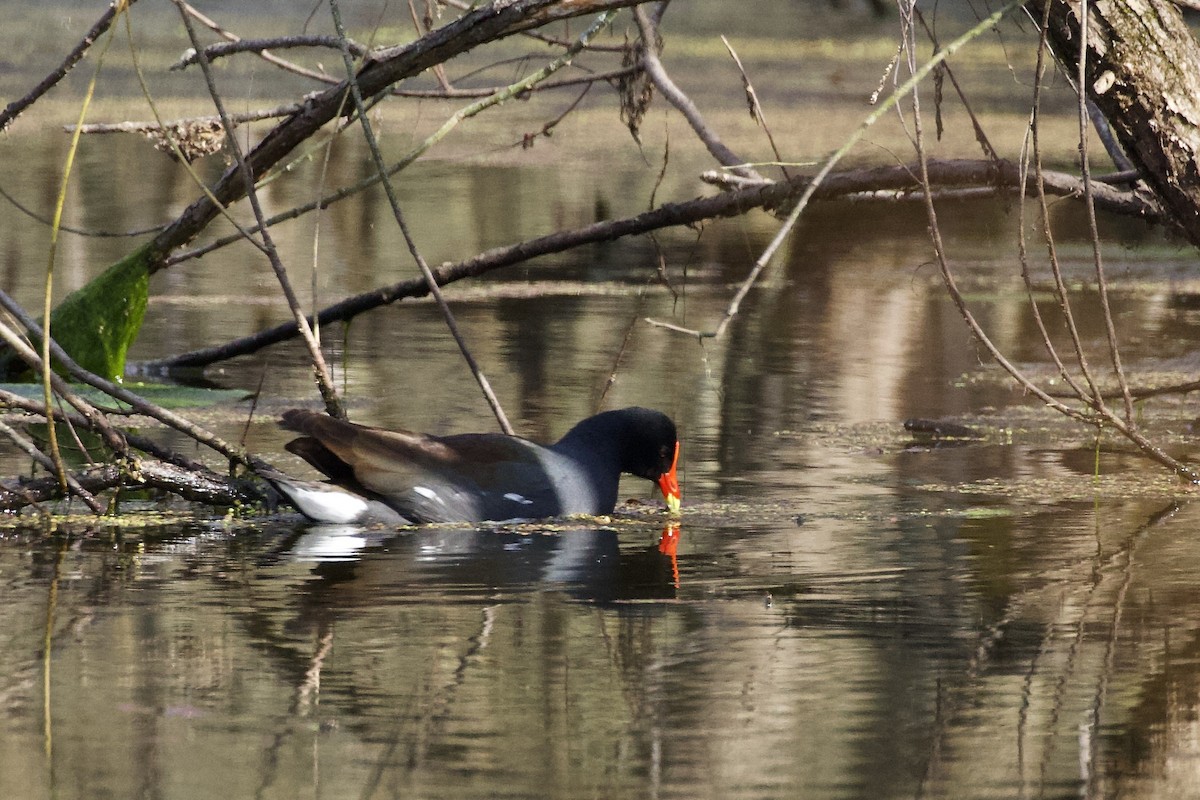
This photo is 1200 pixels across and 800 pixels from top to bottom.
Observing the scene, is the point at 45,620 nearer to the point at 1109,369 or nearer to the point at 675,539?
the point at 675,539

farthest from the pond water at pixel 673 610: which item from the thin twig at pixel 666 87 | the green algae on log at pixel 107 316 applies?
the thin twig at pixel 666 87

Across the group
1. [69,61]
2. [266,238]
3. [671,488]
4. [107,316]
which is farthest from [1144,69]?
[107,316]

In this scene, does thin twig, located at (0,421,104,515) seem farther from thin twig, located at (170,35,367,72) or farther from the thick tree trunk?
the thick tree trunk

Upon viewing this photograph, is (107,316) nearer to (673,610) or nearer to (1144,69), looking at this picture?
(673,610)

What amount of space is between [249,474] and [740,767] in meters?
3.30

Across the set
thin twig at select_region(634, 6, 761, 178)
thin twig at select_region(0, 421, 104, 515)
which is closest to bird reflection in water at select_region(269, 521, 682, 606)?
thin twig at select_region(0, 421, 104, 515)

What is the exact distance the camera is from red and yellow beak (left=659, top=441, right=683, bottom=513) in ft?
23.2

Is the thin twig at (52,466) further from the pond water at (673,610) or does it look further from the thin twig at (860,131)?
the thin twig at (860,131)

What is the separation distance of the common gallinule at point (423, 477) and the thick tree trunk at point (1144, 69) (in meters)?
2.02

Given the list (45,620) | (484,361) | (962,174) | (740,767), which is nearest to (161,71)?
(484,361)

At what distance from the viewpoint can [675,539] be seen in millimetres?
6629

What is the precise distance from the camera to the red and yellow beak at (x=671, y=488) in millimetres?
7066

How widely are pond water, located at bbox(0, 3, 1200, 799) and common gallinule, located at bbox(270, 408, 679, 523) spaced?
85mm

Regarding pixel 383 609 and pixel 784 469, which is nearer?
pixel 383 609
